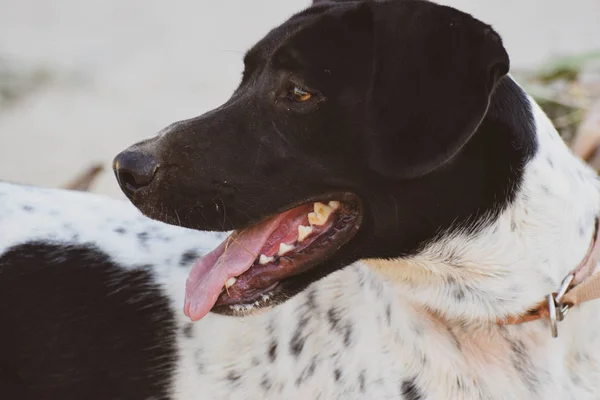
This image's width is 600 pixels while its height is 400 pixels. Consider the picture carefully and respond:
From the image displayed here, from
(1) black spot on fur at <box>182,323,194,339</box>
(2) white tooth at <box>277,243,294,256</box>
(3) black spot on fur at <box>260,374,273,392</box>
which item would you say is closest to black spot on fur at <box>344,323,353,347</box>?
(3) black spot on fur at <box>260,374,273,392</box>

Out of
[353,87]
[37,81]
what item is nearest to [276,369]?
[353,87]

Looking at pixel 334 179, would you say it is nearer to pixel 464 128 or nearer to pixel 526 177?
pixel 464 128

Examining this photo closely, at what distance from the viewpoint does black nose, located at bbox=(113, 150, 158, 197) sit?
2.07 m

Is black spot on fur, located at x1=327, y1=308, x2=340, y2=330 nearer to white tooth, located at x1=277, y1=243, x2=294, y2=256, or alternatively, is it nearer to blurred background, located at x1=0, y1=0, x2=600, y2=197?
white tooth, located at x1=277, y1=243, x2=294, y2=256

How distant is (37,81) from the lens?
6.77 metres

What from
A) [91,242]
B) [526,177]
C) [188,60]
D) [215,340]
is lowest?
[188,60]

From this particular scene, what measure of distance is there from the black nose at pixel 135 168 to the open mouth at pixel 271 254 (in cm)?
26

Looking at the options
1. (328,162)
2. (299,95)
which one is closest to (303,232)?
(328,162)

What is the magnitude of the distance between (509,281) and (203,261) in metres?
0.72

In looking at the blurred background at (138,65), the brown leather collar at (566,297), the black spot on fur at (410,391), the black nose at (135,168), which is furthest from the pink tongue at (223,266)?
the blurred background at (138,65)

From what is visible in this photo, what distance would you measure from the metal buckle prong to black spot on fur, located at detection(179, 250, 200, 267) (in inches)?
37.7

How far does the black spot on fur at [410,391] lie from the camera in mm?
2242

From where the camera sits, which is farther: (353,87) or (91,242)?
(91,242)

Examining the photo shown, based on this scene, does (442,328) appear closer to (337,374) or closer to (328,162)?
(337,374)
